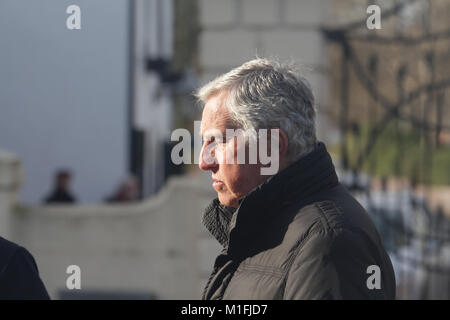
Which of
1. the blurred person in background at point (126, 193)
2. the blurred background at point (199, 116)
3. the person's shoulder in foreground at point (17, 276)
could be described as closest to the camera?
the person's shoulder in foreground at point (17, 276)

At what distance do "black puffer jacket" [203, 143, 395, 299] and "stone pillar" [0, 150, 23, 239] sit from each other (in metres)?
4.06

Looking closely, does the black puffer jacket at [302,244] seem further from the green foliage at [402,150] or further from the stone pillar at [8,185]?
the stone pillar at [8,185]

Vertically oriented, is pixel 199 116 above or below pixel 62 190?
above

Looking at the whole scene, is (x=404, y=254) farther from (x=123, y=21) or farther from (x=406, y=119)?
(x=123, y=21)

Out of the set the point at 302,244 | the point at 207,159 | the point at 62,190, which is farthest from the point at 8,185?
the point at 302,244

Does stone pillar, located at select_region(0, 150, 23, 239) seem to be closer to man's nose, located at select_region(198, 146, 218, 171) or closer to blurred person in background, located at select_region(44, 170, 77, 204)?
blurred person in background, located at select_region(44, 170, 77, 204)

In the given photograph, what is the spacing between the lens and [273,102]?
2.10 meters

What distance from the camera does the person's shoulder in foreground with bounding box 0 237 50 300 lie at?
2.03 m

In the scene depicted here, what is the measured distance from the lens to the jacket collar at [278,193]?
2049 mm

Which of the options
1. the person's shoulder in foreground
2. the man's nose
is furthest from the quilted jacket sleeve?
the person's shoulder in foreground

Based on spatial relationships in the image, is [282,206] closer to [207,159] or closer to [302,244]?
[302,244]

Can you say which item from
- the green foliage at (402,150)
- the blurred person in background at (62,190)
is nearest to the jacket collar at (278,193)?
the green foliage at (402,150)

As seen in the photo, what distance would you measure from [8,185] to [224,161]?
4.32 m
